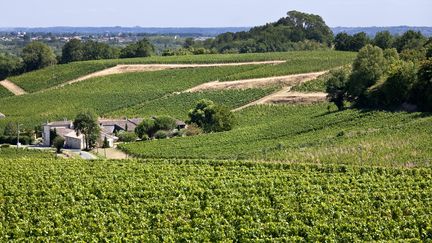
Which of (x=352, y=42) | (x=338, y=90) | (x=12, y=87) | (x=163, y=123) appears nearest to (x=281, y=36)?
(x=352, y=42)

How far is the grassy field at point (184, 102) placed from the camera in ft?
269

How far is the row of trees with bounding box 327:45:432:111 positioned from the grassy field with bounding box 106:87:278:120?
18.0 m

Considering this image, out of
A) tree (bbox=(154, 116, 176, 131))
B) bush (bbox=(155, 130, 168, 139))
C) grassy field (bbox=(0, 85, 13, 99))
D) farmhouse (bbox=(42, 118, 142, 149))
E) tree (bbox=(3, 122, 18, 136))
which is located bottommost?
grassy field (bbox=(0, 85, 13, 99))

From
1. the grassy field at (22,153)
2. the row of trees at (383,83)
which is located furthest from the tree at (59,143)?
the row of trees at (383,83)

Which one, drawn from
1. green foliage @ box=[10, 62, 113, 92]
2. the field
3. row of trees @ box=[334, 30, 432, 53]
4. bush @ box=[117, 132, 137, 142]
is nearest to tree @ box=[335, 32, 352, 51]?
row of trees @ box=[334, 30, 432, 53]

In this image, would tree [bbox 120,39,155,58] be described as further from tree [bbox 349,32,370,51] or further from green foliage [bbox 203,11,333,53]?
tree [bbox 349,32,370,51]

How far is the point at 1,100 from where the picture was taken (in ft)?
321

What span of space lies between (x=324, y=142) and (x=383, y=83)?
13.4 meters

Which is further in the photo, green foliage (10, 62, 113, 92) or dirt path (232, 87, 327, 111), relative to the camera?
green foliage (10, 62, 113, 92)

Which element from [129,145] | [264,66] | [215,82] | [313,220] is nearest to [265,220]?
[313,220]

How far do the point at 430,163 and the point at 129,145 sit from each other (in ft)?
94.7

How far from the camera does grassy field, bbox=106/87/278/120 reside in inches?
3226

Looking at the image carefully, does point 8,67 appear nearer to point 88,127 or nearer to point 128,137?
point 128,137

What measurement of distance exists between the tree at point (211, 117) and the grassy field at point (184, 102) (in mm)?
9965
